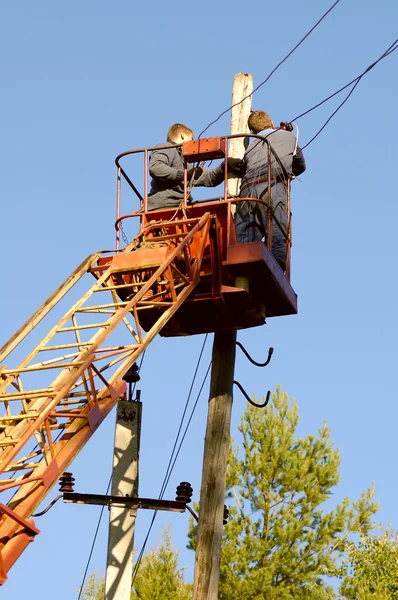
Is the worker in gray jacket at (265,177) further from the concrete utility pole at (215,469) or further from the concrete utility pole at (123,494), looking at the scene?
the concrete utility pole at (123,494)

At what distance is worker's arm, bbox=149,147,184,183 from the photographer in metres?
13.4

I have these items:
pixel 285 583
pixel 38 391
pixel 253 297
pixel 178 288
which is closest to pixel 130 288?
pixel 178 288

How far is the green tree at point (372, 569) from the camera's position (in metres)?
27.8

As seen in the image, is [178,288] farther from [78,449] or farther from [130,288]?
[78,449]

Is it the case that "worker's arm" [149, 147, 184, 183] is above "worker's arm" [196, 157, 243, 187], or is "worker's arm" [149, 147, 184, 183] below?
below

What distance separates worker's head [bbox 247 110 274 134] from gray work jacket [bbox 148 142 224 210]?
1.82 feet

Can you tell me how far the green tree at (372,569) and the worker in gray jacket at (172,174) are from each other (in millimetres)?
15469

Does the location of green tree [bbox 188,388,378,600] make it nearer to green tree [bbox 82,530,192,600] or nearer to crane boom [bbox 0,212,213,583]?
green tree [bbox 82,530,192,600]

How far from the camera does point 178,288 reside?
40.7 feet

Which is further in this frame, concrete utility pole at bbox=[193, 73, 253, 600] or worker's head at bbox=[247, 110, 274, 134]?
worker's head at bbox=[247, 110, 274, 134]

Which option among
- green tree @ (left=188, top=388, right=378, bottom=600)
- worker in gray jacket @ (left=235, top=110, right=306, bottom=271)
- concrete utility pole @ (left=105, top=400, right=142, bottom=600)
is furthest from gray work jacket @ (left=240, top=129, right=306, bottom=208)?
green tree @ (left=188, top=388, right=378, bottom=600)

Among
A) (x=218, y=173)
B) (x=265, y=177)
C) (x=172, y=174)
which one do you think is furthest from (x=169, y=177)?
(x=265, y=177)

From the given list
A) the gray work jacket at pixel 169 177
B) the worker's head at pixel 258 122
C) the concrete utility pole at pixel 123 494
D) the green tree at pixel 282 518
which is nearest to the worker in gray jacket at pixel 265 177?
the worker's head at pixel 258 122

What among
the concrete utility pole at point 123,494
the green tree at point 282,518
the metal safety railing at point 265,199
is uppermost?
the green tree at point 282,518
